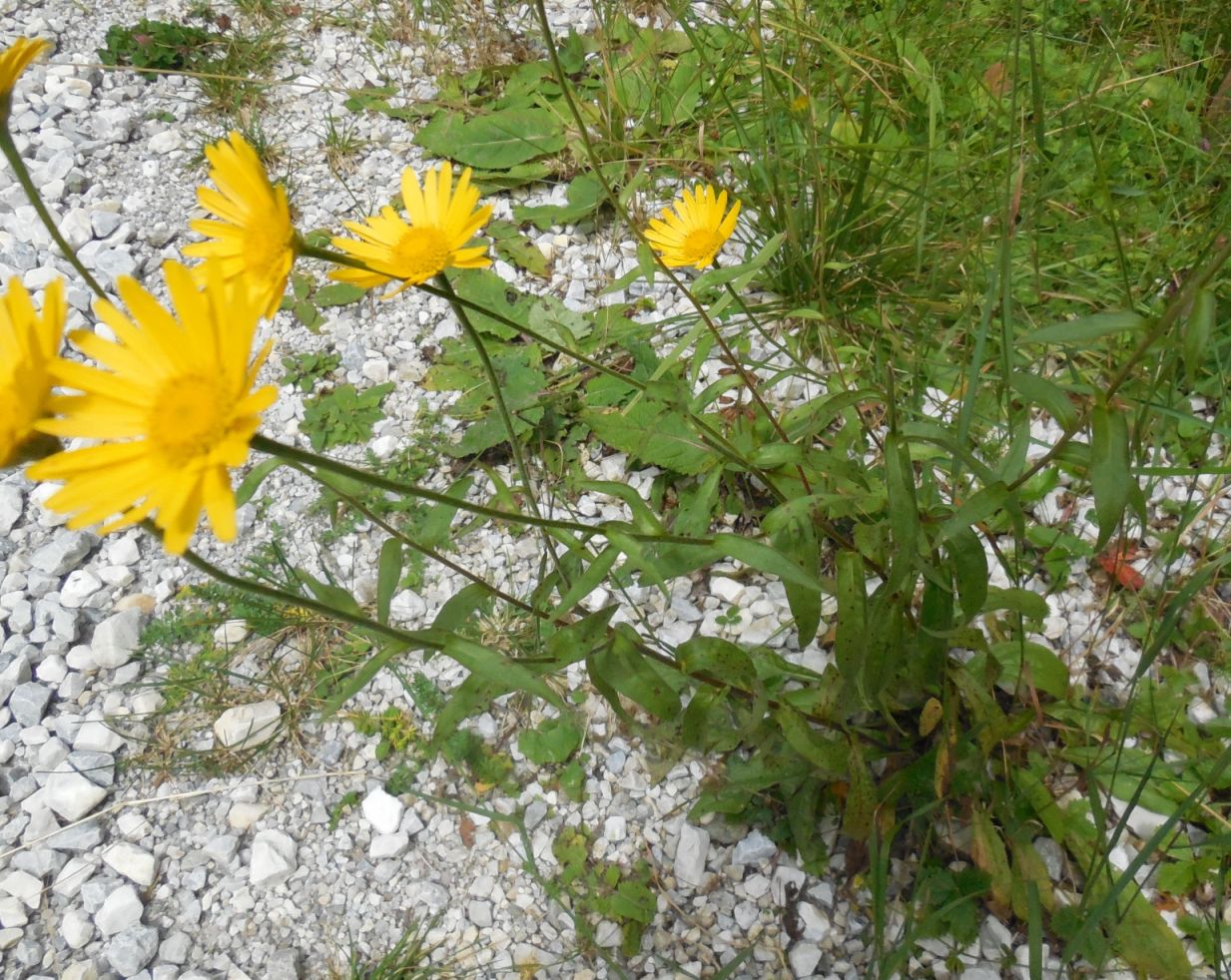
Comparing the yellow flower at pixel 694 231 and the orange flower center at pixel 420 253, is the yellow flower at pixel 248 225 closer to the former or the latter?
the orange flower center at pixel 420 253

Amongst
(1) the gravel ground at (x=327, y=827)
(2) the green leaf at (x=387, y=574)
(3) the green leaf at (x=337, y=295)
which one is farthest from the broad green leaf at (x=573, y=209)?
(2) the green leaf at (x=387, y=574)

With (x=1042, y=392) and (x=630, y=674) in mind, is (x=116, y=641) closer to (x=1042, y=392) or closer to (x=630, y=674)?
(x=630, y=674)

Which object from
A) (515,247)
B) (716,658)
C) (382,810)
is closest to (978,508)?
(716,658)

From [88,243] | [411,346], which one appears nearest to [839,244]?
[411,346]

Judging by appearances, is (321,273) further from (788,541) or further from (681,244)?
(788,541)

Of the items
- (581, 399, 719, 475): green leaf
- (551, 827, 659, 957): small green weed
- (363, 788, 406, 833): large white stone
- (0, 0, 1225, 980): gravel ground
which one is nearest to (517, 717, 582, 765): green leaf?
(0, 0, 1225, 980): gravel ground
